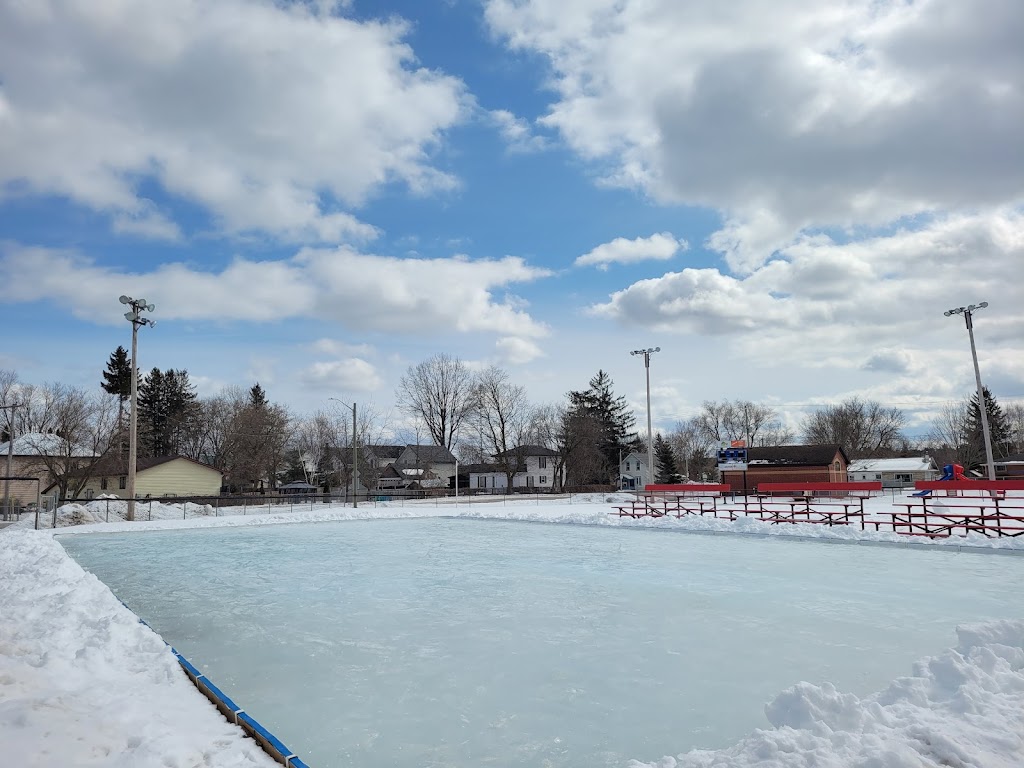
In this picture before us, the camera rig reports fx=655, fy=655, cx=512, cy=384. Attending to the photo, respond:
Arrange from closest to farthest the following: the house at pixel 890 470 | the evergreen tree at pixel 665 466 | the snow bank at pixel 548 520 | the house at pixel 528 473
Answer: the snow bank at pixel 548 520
the house at pixel 890 470
the evergreen tree at pixel 665 466
the house at pixel 528 473

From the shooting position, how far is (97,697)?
5.04 metres

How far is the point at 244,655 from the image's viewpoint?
7.00 metres

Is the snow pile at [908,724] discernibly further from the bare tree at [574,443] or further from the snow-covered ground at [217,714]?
the bare tree at [574,443]

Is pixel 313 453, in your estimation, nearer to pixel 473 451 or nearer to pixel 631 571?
pixel 473 451

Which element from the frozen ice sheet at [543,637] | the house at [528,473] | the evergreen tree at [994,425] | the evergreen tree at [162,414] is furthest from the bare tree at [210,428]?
the evergreen tree at [994,425]

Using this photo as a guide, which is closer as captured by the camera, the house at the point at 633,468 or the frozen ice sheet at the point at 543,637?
the frozen ice sheet at the point at 543,637

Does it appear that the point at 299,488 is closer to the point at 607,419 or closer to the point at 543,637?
the point at 607,419

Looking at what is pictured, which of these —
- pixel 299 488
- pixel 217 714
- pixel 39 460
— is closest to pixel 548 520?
pixel 217 714

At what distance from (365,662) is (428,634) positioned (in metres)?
1.27

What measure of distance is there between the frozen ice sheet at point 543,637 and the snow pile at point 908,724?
59 cm

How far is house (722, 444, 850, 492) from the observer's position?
5347 cm

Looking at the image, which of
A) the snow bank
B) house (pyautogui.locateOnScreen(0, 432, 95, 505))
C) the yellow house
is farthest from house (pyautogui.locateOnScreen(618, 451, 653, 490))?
house (pyautogui.locateOnScreen(0, 432, 95, 505))

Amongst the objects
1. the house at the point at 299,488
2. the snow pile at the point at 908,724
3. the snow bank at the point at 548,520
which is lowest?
the house at the point at 299,488

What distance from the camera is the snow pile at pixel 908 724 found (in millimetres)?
3766
